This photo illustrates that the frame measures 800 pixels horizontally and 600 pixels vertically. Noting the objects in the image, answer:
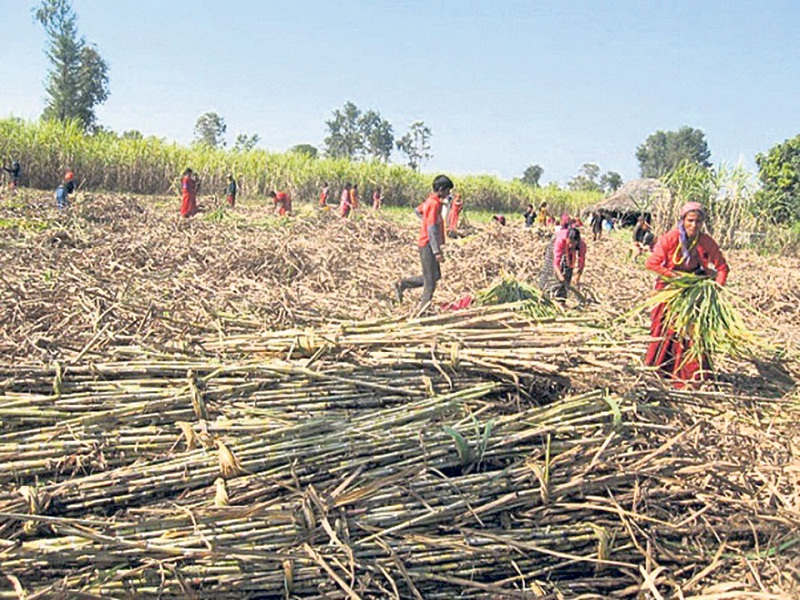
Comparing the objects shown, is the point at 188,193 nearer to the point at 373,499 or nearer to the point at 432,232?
the point at 432,232

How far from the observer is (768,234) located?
1508 cm

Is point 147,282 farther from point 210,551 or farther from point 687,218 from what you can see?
point 687,218

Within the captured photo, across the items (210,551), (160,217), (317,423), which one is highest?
(160,217)

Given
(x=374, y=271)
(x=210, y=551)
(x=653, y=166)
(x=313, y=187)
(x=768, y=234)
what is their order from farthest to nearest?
(x=653, y=166) < (x=313, y=187) < (x=768, y=234) < (x=374, y=271) < (x=210, y=551)

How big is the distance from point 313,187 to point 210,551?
24807mm

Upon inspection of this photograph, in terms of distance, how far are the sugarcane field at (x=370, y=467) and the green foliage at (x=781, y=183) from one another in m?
15.7

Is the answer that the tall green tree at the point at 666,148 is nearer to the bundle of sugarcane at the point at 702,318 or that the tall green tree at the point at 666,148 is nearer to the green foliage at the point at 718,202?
the green foliage at the point at 718,202

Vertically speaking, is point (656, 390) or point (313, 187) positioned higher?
point (313, 187)

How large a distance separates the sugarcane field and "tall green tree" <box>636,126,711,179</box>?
94.1m

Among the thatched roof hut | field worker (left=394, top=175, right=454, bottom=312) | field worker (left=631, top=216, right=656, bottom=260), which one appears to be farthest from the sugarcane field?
the thatched roof hut

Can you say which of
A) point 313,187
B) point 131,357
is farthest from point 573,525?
point 313,187

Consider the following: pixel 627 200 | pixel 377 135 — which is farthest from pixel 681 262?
pixel 377 135

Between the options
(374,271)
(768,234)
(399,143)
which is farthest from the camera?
(399,143)

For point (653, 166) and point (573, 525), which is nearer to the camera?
point (573, 525)
